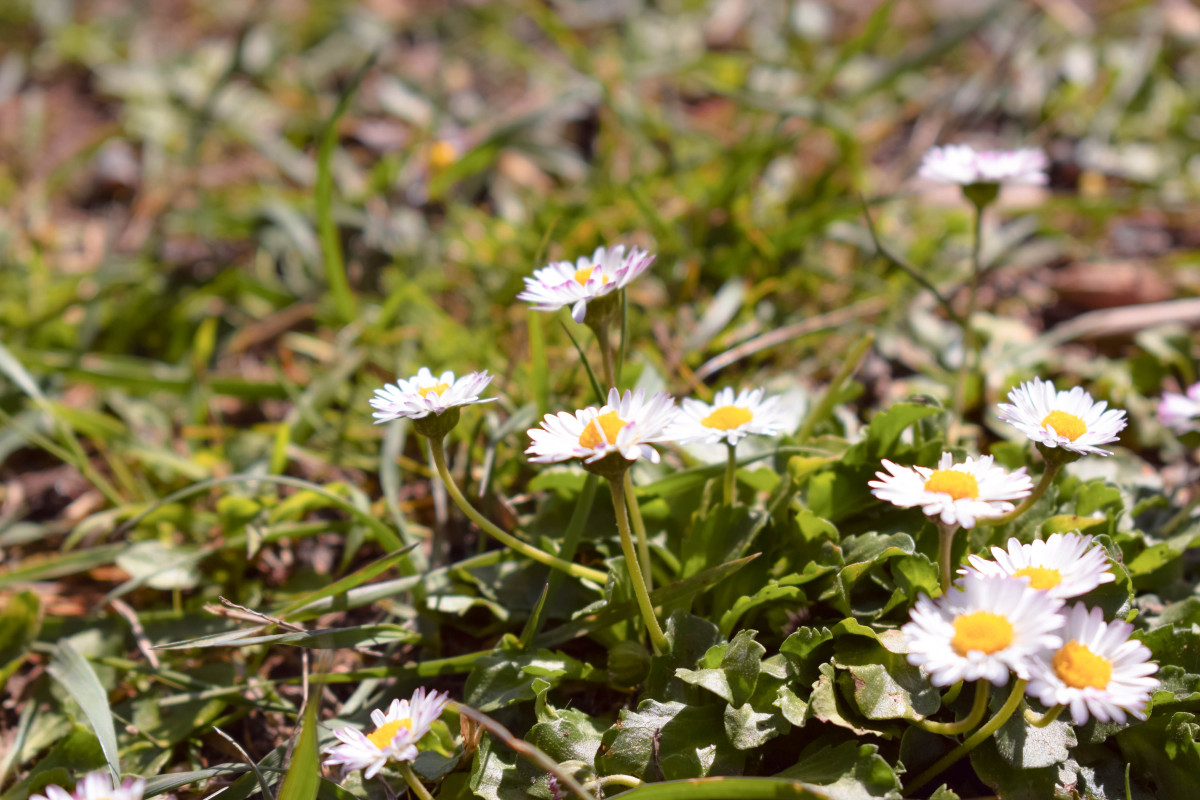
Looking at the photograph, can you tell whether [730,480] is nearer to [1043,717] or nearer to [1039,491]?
[1039,491]

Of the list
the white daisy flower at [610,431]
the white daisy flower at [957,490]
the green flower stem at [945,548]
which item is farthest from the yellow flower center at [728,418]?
the green flower stem at [945,548]

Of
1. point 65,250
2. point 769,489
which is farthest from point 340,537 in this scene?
point 65,250

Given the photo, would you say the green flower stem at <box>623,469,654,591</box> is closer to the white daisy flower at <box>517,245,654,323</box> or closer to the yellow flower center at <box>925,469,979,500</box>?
the white daisy flower at <box>517,245,654,323</box>

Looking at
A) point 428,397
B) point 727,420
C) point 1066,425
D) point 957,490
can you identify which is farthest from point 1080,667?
point 428,397

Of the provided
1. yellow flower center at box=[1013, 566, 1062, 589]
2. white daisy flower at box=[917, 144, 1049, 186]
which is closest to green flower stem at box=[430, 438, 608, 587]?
yellow flower center at box=[1013, 566, 1062, 589]

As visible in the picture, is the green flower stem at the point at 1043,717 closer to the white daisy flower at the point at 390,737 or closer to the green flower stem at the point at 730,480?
the green flower stem at the point at 730,480

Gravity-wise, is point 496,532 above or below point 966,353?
above

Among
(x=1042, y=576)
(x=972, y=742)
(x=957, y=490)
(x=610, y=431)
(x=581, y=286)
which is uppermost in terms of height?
(x=581, y=286)
